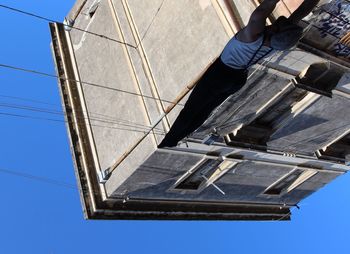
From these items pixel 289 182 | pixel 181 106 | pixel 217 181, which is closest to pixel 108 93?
pixel 181 106

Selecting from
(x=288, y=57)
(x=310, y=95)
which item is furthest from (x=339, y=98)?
(x=288, y=57)

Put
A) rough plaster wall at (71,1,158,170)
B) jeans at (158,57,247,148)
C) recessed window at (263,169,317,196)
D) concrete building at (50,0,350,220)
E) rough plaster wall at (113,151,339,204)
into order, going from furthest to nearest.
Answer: recessed window at (263,169,317,196)
rough plaster wall at (71,1,158,170)
rough plaster wall at (113,151,339,204)
concrete building at (50,0,350,220)
jeans at (158,57,247,148)

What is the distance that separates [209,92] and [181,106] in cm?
330

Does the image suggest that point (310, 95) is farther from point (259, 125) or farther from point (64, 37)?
point (64, 37)

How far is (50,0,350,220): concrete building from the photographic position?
35.2ft

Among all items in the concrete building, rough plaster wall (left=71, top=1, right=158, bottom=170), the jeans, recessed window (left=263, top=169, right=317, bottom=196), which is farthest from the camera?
recessed window (left=263, top=169, right=317, bottom=196)

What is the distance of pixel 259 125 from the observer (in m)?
13.4

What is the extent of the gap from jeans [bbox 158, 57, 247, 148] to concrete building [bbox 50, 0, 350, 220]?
2.12 metres

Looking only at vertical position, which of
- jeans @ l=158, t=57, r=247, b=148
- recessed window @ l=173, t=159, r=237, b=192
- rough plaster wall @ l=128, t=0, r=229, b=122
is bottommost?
jeans @ l=158, t=57, r=247, b=148

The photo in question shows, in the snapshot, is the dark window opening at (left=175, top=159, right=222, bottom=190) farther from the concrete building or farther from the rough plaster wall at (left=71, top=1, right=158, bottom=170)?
the rough plaster wall at (left=71, top=1, right=158, bottom=170)

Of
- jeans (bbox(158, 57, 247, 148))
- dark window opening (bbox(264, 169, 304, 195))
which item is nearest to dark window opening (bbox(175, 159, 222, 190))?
dark window opening (bbox(264, 169, 304, 195))

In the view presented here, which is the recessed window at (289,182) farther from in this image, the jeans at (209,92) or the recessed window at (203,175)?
the jeans at (209,92)

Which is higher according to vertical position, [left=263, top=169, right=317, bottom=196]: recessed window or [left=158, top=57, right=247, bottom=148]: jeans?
[left=263, top=169, right=317, bottom=196]: recessed window

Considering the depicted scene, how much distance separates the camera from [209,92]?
8.32 metres
